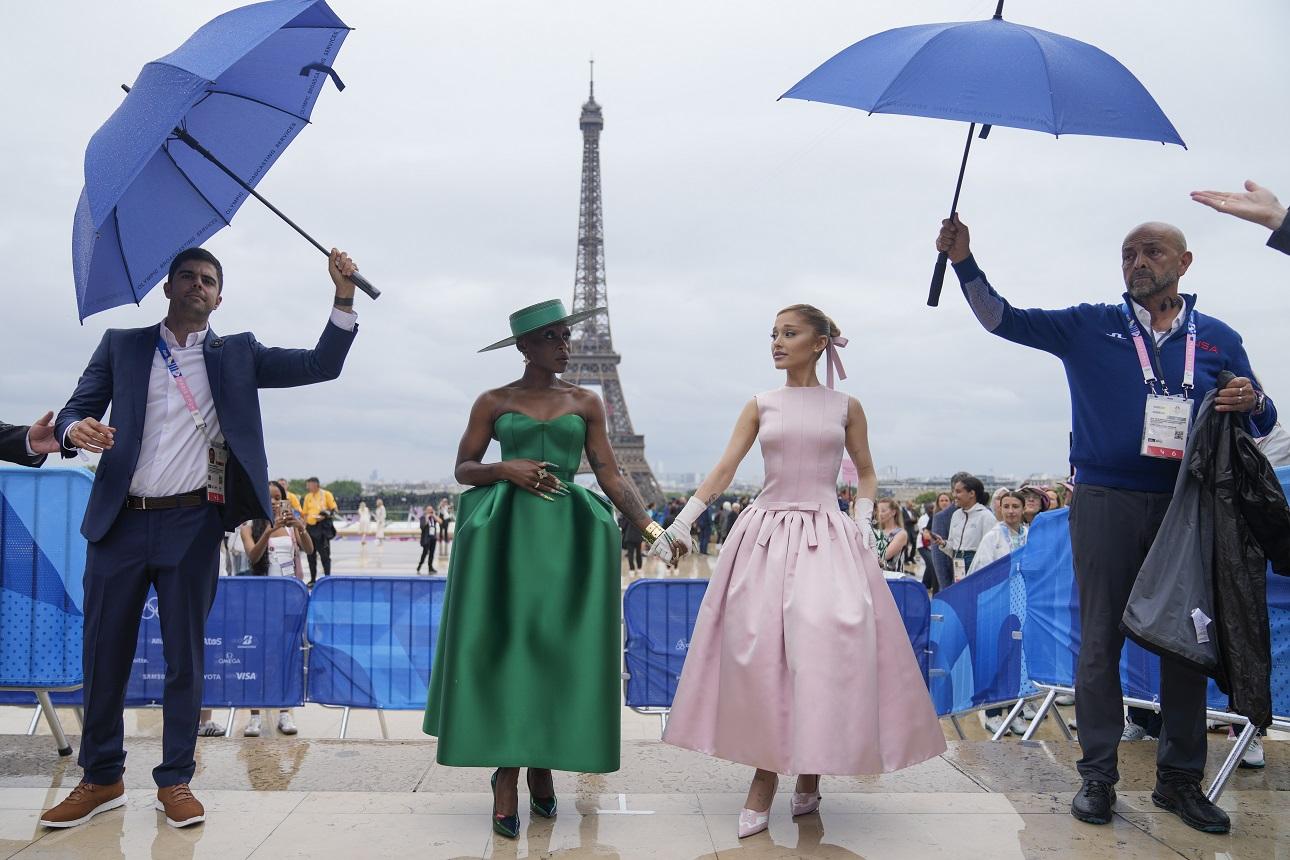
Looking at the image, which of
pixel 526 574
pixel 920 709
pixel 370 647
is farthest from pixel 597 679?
pixel 370 647

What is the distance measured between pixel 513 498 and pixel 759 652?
38.1 inches

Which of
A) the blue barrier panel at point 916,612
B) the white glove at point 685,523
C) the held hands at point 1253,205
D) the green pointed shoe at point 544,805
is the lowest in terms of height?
the green pointed shoe at point 544,805

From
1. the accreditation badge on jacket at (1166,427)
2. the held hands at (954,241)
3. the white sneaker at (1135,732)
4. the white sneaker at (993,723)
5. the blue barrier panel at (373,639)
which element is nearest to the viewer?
the accreditation badge on jacket at (1166,427)

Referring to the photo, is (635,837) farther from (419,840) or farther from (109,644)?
(109,644)

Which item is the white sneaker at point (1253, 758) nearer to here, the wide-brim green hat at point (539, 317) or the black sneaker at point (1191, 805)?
the black sneaker at point (1191, 805)

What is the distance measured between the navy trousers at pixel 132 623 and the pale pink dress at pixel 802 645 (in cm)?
164

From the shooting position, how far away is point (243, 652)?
580cm

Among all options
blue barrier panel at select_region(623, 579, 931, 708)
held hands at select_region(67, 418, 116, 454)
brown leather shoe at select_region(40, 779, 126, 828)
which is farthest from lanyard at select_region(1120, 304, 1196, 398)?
brown leather shoe at select_region(40, 779, 126, 828)

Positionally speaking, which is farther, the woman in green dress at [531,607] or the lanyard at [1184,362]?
the lanyard at [1184,362]

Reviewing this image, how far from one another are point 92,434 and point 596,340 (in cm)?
5446

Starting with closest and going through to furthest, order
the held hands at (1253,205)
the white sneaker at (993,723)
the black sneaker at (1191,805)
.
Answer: the held hands at (1253,205) → the black sneaker at (1191,805) → the white sneaker at (993,723)

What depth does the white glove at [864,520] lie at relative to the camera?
12.4ft

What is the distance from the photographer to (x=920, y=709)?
3.61 m

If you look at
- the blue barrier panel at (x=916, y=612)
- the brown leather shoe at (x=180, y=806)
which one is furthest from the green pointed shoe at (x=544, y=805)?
the blue barrier panel at (x=916, y=612)
